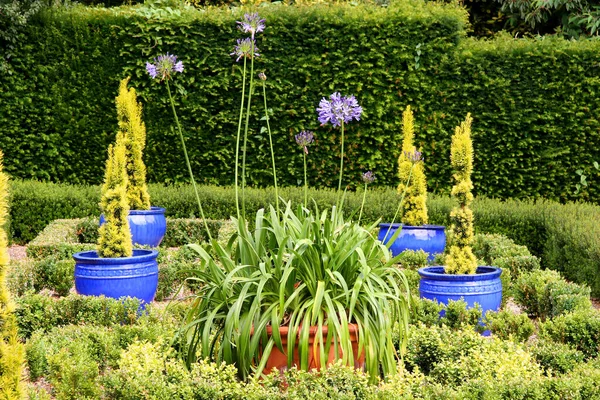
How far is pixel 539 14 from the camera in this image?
1548cm

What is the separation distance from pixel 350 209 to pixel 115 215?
5.05m

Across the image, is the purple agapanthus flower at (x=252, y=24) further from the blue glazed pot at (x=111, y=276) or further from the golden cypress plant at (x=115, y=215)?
the blue glazed pot at (x=111, y=276)

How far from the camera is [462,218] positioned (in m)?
5.82

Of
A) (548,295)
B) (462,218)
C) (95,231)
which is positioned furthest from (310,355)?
(95,231)

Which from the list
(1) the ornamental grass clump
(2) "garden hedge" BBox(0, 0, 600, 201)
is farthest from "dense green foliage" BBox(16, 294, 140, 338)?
(2) "garden hedge" BBox(0, 0, 600, 201)

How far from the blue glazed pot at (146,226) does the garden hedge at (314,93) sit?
341cm

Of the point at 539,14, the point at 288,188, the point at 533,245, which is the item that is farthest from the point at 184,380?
the point at 539,14

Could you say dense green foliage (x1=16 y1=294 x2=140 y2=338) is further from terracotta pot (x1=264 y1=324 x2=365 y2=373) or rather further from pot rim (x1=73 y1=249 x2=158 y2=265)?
terracotta pot (x1=264 y1=324 x2=365 y2=373)

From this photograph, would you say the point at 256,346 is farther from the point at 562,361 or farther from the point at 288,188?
the point at 288,188

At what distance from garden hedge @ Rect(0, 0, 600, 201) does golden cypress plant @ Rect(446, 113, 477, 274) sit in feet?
20.3

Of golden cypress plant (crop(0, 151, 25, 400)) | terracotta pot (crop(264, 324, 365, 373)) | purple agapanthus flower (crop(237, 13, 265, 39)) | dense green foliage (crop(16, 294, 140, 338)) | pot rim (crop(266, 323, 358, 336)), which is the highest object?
purple agapanthus flower (crop(237, 13, 265, 39))

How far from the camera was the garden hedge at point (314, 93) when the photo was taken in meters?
12.1

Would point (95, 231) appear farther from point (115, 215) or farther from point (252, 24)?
point (252, 24)

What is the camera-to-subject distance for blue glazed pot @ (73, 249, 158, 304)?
6.18m
